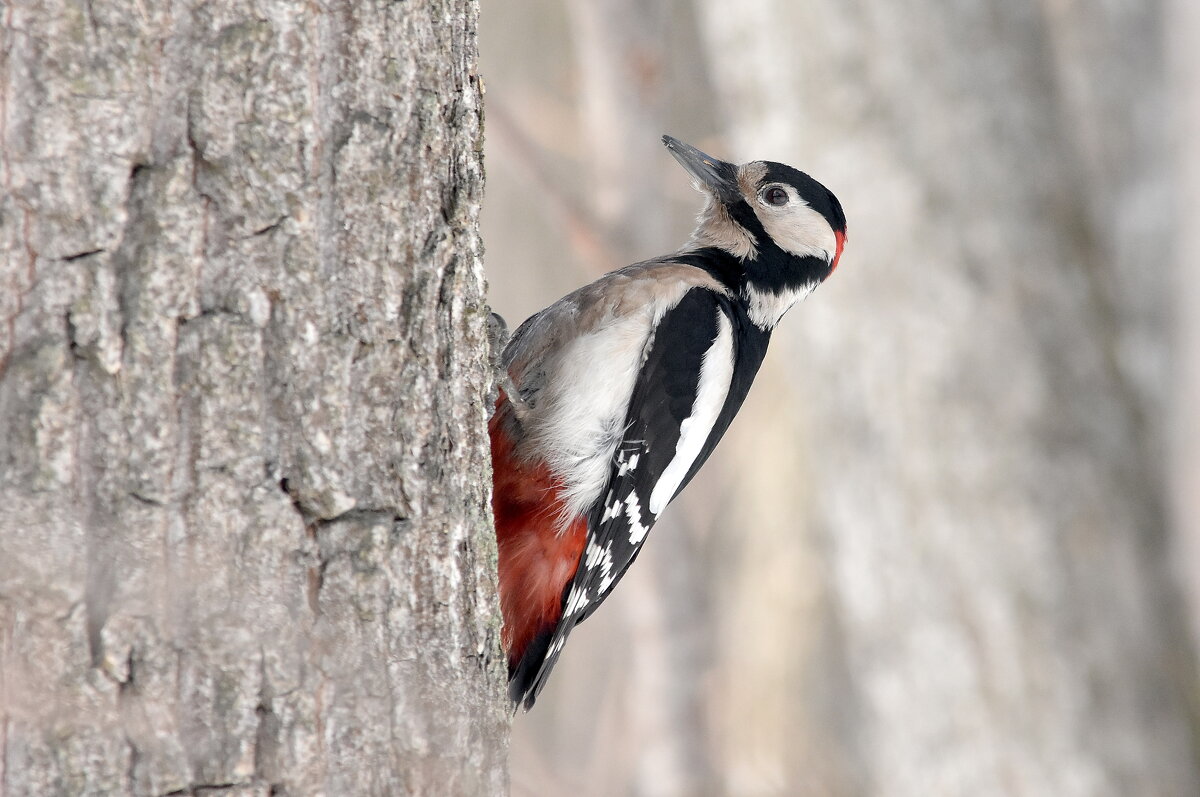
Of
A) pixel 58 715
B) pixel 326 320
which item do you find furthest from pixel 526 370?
pixel 58 715

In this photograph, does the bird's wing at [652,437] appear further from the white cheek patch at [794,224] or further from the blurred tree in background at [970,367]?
the blurred tree in background at [970,367]

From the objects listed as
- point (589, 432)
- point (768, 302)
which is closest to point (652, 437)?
point (589, 432)

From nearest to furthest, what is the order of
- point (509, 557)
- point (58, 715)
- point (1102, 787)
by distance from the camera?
point (58, 715) → point (509, 557) → point (1102, 787)

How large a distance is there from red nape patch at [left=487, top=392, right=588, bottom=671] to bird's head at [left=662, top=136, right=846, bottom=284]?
3.26ft

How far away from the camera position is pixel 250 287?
5.39 ft

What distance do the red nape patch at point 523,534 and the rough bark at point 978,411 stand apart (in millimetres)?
2314

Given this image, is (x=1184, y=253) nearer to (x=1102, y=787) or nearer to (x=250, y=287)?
(x=1102, y=787)

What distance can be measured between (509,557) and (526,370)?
0.49 m

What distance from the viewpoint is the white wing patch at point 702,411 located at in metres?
3.21

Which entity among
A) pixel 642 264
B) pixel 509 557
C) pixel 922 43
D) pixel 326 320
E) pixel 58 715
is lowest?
pixel 58 715

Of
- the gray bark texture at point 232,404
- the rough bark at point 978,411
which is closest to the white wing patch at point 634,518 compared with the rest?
the gray bark texture at point 232,404

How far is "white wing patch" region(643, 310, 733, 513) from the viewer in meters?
3.21

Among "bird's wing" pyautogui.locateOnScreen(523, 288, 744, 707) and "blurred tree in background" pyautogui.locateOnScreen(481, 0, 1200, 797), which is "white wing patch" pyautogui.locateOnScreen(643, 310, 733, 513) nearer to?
"bird's wing" pyautogui.locateOnScreen(523, 288, 744, 707)

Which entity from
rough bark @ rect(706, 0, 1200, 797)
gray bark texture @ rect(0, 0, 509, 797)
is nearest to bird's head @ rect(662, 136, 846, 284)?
rough bark @ rect(706, 0, 1200, 797)
